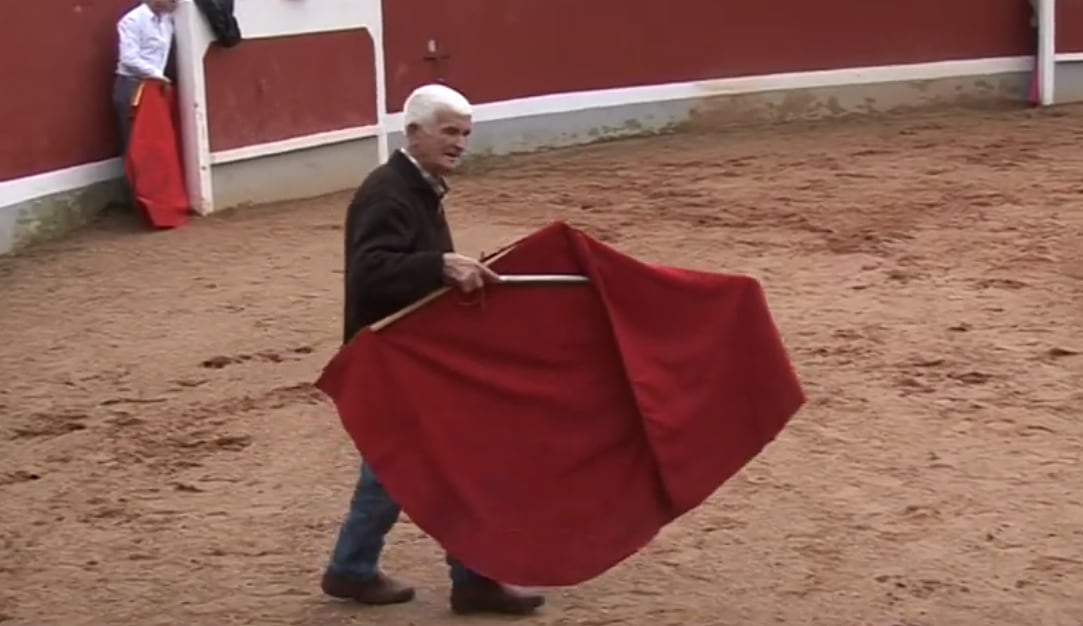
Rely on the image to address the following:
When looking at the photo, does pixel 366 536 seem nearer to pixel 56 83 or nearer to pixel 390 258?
pixel 390 258

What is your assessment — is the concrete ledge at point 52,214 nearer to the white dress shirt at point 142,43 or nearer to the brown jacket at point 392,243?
the white dress shirt at point 142,43

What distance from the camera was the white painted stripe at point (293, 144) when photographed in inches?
399

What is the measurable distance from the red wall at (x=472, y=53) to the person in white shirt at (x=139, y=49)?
17cm

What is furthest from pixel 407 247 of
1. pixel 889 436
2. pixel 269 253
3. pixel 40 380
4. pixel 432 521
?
pixel 269 253

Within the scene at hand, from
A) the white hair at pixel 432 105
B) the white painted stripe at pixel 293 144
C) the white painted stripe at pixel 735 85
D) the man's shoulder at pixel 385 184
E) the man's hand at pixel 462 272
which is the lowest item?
the white painted stripe at pixel 735 85

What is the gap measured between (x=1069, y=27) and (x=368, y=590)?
10.8 m

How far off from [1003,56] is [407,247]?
1088 cm

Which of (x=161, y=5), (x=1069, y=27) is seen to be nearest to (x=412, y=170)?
(x=161, y=5)

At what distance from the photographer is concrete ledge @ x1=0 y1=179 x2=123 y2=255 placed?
913 cm

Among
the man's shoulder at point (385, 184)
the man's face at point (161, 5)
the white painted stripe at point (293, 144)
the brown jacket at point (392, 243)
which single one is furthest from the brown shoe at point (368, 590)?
the white painted stripe at point (293, 144)

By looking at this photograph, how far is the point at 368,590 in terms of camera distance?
14.4ft

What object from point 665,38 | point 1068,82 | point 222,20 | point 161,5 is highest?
point 161,5

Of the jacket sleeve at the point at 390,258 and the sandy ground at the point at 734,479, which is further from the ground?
the jacket sleeve at the point at 390,258

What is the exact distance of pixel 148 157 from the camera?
9672mm
